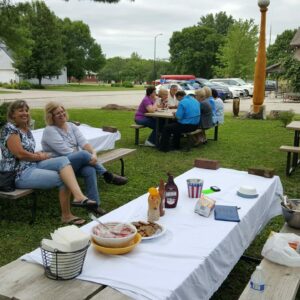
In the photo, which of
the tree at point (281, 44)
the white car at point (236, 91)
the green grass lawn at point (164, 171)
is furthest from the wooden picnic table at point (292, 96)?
the tree at point (281, 44)

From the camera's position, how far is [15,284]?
1.91 m

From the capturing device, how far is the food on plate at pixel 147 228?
2.41 m

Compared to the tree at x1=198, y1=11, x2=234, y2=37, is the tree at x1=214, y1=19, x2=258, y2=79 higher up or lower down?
lower down

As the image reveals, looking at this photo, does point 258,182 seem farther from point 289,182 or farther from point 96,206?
point 289,182

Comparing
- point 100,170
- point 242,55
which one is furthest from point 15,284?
point 242,55

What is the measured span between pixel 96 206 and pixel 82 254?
218 centimetres

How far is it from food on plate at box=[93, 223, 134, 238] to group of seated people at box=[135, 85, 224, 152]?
5857 mm

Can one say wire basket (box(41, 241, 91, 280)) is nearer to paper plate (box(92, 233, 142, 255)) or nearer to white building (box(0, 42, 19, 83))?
paper plate (box(92, 233, 142, 255))

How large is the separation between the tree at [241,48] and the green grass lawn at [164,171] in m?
30.0

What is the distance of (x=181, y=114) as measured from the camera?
8.06 metres

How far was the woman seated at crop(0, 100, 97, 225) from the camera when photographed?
408cm

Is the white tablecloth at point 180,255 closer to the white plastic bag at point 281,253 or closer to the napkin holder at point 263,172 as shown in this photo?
the white plastic bag at point 281,253

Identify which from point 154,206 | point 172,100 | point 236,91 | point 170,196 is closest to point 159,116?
point 172,100

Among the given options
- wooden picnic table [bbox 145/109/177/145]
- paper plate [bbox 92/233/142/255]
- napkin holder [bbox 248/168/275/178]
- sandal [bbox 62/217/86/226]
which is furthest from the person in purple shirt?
paper plate [bbox 92/233/142/255]
